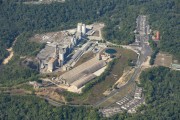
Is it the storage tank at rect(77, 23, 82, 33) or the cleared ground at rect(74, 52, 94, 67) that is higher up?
the storage tank at rect(77, 23, 82, 33)

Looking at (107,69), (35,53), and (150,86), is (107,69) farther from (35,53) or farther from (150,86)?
(35,53)

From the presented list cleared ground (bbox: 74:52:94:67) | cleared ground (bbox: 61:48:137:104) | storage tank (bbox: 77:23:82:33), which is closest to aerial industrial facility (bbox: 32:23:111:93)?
storage tank (bbox: 77:23:82:33)

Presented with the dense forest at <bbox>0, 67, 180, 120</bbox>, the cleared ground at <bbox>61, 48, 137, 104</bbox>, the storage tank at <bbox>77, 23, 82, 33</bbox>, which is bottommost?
the dense forest at <bbox>0, 67, 180, 120</bbox>

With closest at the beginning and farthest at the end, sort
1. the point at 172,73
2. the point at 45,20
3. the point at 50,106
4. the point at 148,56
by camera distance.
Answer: the point at 50,106 < the point at 172,73 < the point at 148,56 < the point at 45,20

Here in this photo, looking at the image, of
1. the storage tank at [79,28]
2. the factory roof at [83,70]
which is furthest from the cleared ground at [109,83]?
the storage tank at [79,28]

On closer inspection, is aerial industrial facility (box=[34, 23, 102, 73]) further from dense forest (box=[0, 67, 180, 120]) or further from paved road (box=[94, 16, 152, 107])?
dense forest (box=[0, 67, 180, 120])

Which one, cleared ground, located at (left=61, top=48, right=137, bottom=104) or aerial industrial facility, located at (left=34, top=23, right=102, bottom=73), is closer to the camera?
cleared ground, located at (left=61, top=48, right=137, bottom=104)

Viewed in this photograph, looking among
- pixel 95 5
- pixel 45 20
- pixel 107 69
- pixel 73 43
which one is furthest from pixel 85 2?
pixel 107 69

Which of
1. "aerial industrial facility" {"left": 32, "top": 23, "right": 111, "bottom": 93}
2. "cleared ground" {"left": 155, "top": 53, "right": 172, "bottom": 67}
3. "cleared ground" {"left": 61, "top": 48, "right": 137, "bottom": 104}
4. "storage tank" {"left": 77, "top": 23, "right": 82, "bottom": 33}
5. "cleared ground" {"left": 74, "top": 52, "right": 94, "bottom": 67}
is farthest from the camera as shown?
"storage tank" {"left": 77, "top": 23, "right": 82, "bottom": 33}

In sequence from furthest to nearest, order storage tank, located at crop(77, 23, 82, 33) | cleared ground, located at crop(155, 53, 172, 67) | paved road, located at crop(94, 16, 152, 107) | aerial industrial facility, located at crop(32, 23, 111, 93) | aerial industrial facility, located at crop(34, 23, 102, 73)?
storage tank, located at crop(77, 23, 82, 33)
cleared ground, located at crop(155, 53, 172, 67)
aerial industrial facility, located at crop(34, 23, 102, 73)
aerial industrial facility, located at crop(32, 23, 111, 93)
paved road, located at crop(94, 16, 152, 107)

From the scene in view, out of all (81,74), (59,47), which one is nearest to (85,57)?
(59,47)

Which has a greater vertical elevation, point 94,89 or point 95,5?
point 95,5
